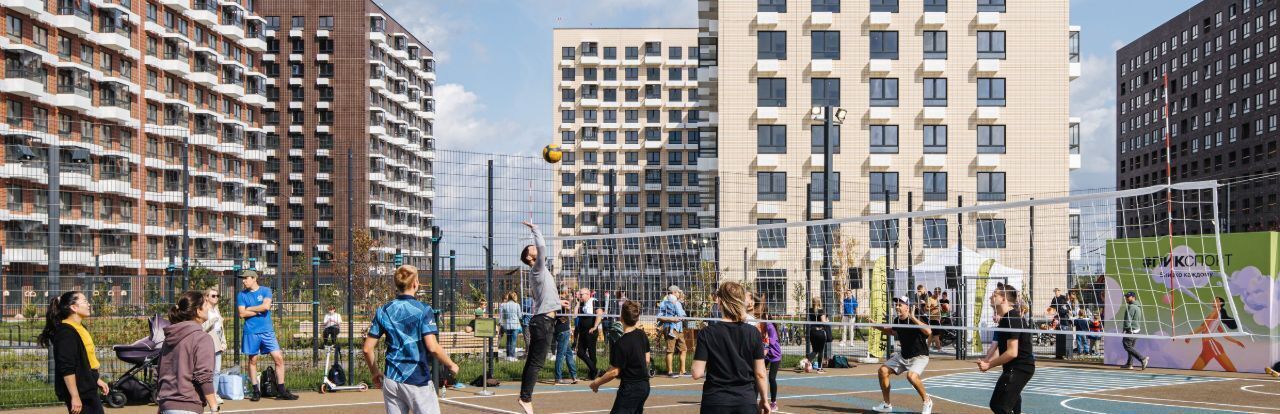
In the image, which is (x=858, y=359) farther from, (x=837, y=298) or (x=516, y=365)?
(x=516, y=365)

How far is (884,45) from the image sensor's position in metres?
56.2

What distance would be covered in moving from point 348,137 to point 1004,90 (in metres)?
67.0

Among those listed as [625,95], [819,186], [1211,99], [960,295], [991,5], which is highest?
[625,95]

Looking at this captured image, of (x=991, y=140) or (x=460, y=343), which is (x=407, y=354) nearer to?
(x=460, y=343)

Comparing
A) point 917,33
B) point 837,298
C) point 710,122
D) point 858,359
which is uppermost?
point 917,33

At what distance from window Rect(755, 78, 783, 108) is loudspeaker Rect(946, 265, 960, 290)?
33.8 metres

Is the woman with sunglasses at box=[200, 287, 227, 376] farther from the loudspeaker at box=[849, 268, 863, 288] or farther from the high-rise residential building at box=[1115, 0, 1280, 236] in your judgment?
the high-rise residential building at box=[1115, 0, 1280, 236]

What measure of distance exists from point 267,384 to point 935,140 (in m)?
44.3

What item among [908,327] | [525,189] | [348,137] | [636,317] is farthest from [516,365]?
[348,137]

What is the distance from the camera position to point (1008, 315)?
38.4ft

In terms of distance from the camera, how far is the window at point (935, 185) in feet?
179

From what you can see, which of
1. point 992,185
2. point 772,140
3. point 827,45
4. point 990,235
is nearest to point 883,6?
point 827,45

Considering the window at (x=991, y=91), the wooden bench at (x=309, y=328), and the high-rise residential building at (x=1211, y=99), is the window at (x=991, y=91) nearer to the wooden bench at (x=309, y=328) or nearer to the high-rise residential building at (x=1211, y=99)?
the wooden bench at (x=309, y=328)

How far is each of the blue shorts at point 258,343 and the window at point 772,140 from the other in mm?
42210
